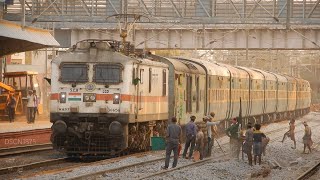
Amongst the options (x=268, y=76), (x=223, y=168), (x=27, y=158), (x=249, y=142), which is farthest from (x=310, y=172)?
(x=268, y=76)

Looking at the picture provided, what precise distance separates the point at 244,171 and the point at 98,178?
215 inches

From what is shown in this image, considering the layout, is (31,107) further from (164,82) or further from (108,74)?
(108,74)

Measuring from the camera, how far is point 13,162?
21547 millimetres

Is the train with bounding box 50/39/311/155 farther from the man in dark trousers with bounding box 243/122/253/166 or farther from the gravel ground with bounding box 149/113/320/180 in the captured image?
the man in dark trousers with bounding box 243/122/253/166

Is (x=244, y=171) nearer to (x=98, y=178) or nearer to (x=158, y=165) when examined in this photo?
(x=158, y=165)

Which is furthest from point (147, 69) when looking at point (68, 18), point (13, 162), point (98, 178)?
point (68, 18)

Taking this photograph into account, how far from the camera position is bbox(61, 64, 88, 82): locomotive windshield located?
70.7ft

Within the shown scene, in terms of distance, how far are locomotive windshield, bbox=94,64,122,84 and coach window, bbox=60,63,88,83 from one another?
1.16 ft

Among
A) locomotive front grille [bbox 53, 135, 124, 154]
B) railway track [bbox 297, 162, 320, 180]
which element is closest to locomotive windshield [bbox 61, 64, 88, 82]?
locomotive front grille [bbox 53, 135, 124, 154]

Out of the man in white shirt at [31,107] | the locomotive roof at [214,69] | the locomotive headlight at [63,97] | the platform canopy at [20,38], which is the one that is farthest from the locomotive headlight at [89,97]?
the man in white shirt at [31,107]

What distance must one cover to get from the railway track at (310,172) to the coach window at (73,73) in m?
7.00

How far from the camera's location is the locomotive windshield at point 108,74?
70.3 feet

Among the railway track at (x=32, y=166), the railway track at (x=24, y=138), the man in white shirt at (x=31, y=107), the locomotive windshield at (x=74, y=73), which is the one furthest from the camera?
the man in white shirt at (x=31, y=107)

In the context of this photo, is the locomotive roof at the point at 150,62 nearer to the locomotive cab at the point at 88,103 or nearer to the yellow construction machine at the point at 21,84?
the locomotive cab at the point at 88,103
